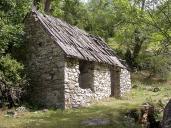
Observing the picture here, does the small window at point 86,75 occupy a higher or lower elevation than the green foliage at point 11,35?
lower

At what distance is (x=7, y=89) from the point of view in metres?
19.0

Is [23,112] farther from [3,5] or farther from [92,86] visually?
[3,5]

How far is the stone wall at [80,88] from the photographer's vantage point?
19.8m

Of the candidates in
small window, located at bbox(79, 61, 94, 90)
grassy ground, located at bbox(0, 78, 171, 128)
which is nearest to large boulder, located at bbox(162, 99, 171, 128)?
grassy ground, located at bbox(0, 78, 171, 128)

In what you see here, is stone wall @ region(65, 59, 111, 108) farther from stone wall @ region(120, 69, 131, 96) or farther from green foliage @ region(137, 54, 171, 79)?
green foliage @ region(137, 54, 171, 79)

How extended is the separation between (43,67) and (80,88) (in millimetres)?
2289

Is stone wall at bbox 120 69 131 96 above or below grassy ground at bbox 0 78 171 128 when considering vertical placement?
above

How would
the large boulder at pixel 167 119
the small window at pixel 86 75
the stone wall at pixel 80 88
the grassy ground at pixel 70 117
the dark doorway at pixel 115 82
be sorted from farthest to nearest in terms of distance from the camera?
the dark doorway at pixel 115 82
the small window at pixel 86 75
the stone wall at pixel 80 88
the grassy ground at pixel 70 117
the large boulder at pixel 167 119

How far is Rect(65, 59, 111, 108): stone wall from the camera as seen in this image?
19.8 meters

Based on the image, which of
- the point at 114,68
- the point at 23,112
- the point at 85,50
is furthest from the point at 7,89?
the point at 114,68

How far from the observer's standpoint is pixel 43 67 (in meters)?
20.8

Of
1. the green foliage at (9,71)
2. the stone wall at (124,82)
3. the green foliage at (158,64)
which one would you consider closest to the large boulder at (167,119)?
the green foliage at (9,71)

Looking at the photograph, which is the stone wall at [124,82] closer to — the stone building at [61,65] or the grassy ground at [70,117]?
the stone building at [61,65]

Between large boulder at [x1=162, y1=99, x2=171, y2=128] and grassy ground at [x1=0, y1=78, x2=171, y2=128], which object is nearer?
large boulder at [x1=162, y1=99, x2=171, y2=128]
